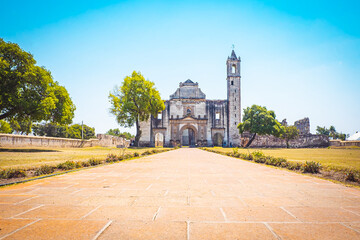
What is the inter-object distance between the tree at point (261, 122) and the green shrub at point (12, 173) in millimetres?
35560

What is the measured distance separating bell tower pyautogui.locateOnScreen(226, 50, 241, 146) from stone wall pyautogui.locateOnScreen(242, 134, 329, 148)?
301 cm

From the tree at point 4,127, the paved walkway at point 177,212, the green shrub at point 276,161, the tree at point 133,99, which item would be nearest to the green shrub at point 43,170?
the paved walkway at point 177,212

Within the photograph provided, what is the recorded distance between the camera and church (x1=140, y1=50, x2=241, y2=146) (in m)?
42.7

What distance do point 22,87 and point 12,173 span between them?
48.9ft

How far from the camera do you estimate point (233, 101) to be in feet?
142

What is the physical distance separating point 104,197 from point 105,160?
5.35 metres

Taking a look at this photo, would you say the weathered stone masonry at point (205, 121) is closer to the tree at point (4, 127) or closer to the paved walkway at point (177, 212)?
the tree at point (4, 127)

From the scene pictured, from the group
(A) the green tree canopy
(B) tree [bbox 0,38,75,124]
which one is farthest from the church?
(A) the green tree canopy

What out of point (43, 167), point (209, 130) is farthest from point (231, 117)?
point (43, 167)

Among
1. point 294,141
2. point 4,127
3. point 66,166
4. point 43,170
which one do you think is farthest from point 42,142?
point 294,141

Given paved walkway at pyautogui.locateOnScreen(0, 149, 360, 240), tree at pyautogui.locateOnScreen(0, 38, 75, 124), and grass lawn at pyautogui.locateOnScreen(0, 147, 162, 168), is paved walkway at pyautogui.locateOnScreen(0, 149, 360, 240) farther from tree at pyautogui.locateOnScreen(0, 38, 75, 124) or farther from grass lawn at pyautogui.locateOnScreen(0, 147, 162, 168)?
tree at pyautogui.locateOnScreen(0, 38, 75, 124)

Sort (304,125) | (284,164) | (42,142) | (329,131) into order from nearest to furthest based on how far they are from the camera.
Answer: (284,164) < (42,142) < (304,125) < (329,131)

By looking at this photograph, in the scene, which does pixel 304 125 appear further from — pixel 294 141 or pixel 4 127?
pixel 4 127

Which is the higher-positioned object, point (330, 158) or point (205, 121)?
point (205, 121)
